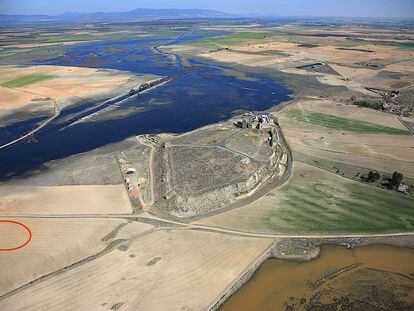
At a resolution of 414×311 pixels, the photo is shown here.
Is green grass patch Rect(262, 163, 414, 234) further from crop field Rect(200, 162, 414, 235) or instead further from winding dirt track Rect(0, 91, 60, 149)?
winding dirt track Rect(0, 91, 60, 149)

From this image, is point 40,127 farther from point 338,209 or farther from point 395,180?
point 395,180

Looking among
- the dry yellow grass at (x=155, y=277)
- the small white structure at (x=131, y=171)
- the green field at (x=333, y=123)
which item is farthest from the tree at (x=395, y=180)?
the small white structure at (x=131, y=171)

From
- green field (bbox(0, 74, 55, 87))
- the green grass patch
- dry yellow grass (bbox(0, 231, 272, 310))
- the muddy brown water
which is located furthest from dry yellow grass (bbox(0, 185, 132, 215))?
green field (bbox(0, 74, 55, 87))

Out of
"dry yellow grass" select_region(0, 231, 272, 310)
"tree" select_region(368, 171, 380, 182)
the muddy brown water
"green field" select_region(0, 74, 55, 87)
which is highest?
"green field" select_region(0, 74, 55, 87)

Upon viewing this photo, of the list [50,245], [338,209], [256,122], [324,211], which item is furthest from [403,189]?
[50,245]

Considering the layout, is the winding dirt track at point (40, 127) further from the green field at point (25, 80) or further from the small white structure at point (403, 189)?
the small white structure at point (403, 189)

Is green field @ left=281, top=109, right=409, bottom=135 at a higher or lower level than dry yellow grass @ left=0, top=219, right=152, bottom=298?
higher
